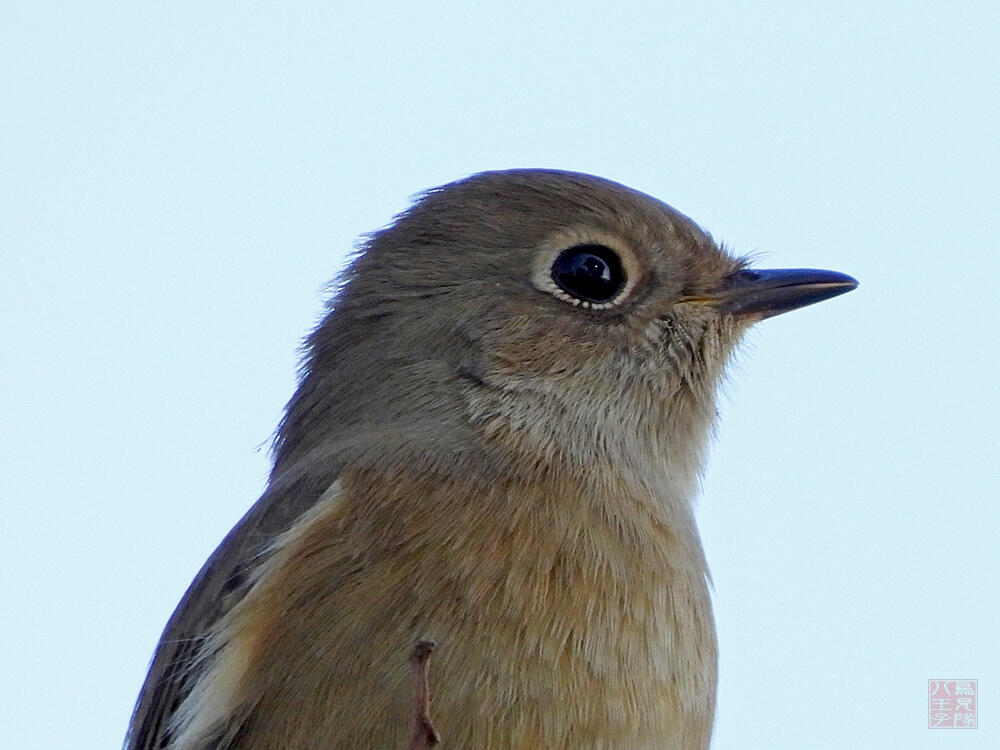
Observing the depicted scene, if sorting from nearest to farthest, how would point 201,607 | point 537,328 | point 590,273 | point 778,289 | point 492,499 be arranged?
point 492,499 < point 201,607 < point 537,328 < point 590,273 < point 778,289

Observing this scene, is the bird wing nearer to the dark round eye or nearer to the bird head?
the bird head

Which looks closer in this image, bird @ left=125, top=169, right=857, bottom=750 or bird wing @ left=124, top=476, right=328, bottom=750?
bird @ left=125, top=169, right=857, bottom=750

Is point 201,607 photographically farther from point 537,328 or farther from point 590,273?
point 590,273

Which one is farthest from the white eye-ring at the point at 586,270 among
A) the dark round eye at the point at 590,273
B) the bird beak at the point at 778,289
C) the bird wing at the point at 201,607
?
the bird wing at the point at 201,607

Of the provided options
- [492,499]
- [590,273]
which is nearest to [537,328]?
[590,273]

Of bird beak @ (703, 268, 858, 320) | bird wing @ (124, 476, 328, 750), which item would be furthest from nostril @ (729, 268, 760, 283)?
bird wing @ (124, 476, 328, 750)

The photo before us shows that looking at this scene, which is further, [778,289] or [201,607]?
[778,289]
